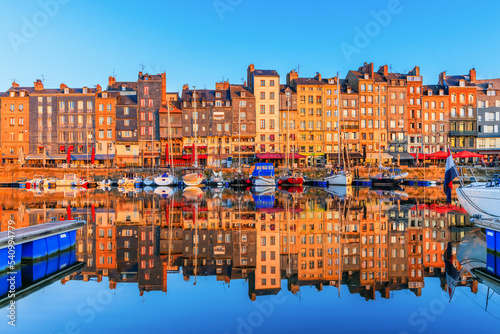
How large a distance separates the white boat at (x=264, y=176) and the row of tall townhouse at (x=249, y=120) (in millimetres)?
14069

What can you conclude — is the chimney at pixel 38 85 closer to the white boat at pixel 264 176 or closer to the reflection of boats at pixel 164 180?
the reflection of boats at pixel 164 180

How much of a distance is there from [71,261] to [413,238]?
38.9ft

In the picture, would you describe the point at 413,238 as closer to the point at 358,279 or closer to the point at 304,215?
the point at 358,279

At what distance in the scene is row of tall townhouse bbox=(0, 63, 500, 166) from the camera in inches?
2699

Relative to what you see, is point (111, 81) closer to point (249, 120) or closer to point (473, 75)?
point (249, 120)

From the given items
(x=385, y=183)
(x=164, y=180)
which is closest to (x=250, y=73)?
(x=164, y=180)

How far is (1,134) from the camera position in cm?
7019

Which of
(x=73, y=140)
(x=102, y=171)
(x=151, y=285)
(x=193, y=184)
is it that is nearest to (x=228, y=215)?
(x=151, y=285)

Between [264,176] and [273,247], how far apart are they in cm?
3684

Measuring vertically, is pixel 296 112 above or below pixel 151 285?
above

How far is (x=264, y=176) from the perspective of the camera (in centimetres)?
5119

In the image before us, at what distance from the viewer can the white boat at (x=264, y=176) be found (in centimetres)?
5038

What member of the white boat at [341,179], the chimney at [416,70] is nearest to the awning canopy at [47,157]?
the white boat at [341,179]

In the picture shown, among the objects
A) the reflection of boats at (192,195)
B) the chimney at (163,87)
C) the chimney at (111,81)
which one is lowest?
the reflection of boats at (192,195)
